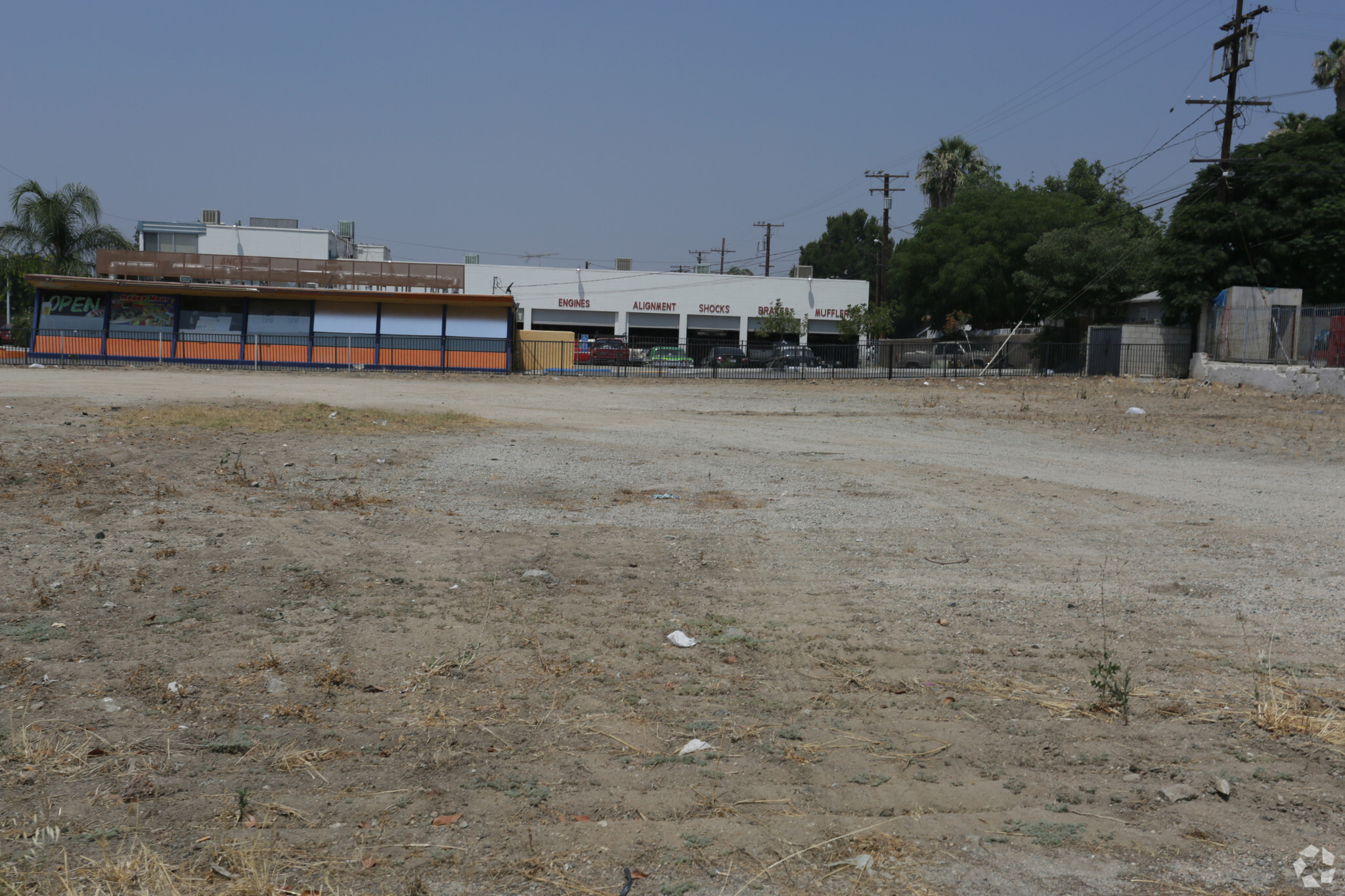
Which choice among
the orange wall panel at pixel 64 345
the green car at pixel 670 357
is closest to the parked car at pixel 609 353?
the green car at pixel 670 357

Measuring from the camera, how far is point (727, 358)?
152 ft

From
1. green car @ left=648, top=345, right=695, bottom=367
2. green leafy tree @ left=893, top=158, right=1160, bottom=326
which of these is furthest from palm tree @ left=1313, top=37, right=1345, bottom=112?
green car @ left=648, top=345, right=695, bottom=367

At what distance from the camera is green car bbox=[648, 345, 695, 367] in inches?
1753

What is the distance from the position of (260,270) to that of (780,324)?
33.0 metres

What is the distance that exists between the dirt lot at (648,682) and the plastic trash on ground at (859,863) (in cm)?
5

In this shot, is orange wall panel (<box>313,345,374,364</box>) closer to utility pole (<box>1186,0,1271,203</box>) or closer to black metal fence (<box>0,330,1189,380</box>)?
black metal fence (<box>0,330,1189,380</box>)

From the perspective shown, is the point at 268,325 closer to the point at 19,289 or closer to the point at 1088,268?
the point at 19,289

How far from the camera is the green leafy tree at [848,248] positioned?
112438 mm

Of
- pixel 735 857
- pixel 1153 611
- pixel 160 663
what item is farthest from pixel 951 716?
pixel 160 663

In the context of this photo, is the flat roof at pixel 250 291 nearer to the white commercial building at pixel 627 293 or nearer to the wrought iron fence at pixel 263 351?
the wrought iron fence at pixel 263 351

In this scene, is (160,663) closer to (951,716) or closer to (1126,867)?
(951,716)

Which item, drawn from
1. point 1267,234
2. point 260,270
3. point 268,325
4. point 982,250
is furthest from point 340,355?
point 1267,234

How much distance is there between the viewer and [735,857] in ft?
11.6

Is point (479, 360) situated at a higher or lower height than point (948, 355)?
lower
